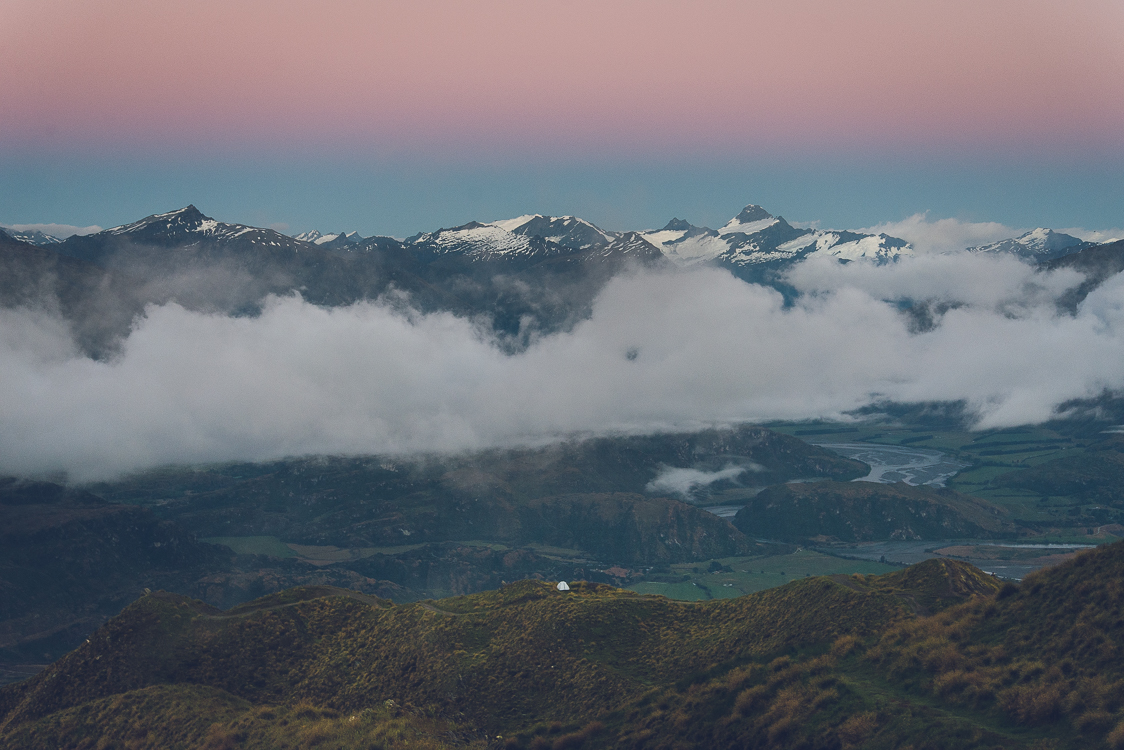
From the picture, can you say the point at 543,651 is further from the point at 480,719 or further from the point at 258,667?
the point at 258,667

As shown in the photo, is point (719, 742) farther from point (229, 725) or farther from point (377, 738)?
point (229, 725)

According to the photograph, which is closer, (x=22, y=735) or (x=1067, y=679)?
(x=1067, y=679)

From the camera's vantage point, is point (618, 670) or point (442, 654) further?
point (442, 654)

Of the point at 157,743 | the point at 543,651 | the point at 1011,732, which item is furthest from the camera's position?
the point at 543,651

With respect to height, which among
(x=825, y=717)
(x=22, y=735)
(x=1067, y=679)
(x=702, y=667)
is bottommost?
(x=22, y=735)

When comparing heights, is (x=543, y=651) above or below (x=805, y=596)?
below

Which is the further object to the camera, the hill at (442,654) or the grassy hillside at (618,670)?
the hill at (442,654)

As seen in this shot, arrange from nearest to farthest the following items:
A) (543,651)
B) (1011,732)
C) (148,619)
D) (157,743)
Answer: (1011,732) → (157,743) → (543,651) → (148,619)

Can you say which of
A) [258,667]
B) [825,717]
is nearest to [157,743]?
[258,667]

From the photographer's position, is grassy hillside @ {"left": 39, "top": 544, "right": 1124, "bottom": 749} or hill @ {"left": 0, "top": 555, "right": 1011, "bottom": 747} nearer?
grassy hillside @ {"left": 39, "top": 544, "right": 1124, "bottom": 749}

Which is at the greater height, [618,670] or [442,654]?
[618,670]
